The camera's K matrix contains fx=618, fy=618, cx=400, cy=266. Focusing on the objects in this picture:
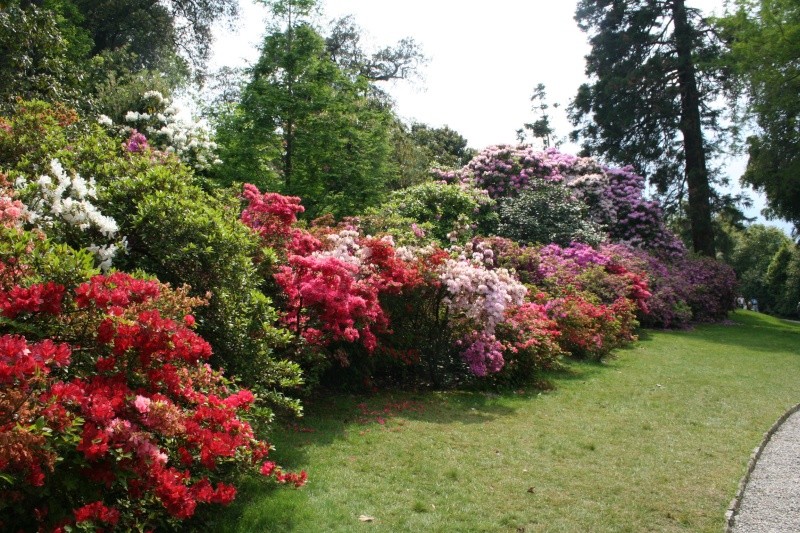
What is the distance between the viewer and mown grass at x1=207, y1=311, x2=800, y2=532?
4.30 metres

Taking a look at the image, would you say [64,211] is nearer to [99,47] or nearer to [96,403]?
[96,403]

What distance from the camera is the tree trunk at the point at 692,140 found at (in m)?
23.6

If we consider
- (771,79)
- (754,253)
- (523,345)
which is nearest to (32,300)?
(523,345)

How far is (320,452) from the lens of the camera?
542cm

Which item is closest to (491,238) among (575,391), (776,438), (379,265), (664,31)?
(575,391)

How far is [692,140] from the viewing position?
78.7ft

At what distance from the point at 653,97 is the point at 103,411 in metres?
25.5

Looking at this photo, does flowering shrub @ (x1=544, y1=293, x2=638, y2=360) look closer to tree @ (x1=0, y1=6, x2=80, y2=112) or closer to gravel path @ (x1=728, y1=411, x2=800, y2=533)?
gravel path @ (x1=728, y1=411, x2=800, y2=533)

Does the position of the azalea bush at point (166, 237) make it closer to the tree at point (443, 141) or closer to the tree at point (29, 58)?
the tree at point (29, 58)

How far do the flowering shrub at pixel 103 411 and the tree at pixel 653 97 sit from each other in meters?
23.7

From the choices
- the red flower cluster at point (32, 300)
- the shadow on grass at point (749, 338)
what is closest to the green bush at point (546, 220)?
the shadow on grass at point (749, 338)

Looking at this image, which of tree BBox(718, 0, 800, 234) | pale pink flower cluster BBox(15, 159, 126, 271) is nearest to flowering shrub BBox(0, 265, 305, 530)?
pale pink flower cluster BBox(15, 159, 126, 271)

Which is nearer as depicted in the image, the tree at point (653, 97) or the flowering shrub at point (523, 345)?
the flowering shrub at point (523, 345)

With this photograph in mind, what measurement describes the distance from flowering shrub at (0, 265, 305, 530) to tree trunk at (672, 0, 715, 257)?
23.6m
